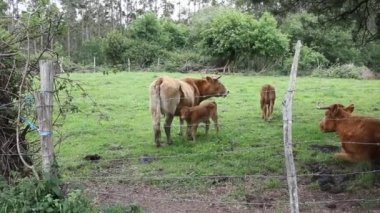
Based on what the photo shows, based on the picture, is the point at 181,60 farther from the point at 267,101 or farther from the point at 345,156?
the point at 345,156

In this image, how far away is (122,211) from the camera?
5.05m

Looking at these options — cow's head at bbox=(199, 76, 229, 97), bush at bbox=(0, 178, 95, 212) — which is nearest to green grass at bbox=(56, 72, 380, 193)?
cow's head at bbox=(199, 76, 229, 97)

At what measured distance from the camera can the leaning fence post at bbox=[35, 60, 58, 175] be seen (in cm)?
511

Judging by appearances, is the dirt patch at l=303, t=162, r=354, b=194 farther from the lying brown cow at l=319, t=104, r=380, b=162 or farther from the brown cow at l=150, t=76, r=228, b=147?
the brown cow at l=150, t=76, r=228, b=147

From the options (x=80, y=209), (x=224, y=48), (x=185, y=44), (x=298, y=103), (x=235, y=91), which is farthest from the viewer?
(x=185, y=44)

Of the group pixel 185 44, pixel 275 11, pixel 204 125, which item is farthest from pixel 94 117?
pixel 185 44

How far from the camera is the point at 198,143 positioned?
10.5m

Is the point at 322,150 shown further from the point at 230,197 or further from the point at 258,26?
the point at 258,26

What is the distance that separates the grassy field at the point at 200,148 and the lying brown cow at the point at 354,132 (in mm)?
193

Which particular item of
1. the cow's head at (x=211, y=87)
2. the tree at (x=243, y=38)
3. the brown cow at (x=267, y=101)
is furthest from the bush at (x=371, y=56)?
the cow's head at (x=211, y=87)

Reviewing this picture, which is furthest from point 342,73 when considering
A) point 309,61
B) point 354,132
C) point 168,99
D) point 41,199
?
point 41,199

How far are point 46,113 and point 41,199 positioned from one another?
33.4 inches

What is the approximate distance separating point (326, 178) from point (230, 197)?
1.57m

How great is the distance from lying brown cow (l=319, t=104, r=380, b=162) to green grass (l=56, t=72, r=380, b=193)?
237 mm
